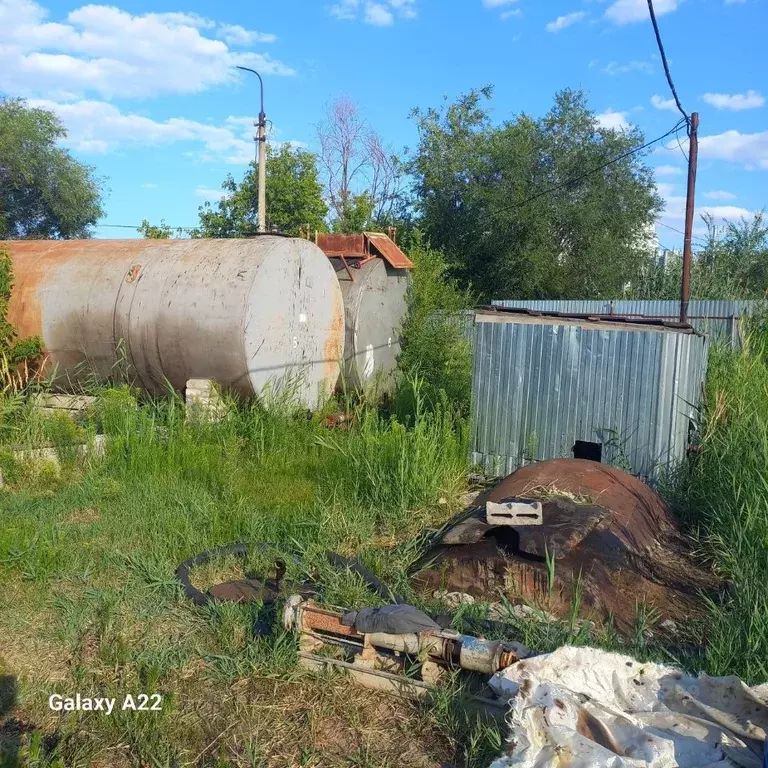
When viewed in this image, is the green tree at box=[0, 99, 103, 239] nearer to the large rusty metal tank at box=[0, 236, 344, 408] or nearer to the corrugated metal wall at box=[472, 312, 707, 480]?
the large rusty metal tank at box=[0, 236, 344, 408]

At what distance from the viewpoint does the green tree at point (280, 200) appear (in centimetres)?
2308

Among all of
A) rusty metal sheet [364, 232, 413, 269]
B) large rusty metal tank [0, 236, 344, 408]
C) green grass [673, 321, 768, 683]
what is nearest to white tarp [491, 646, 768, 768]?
green grass [673, 321, 768, 683]

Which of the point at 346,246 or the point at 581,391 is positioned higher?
the point at 346,246

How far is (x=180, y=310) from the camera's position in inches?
331

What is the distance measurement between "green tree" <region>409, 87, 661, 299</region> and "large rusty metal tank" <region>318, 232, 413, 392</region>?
8.43 m

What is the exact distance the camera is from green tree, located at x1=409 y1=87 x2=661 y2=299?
20.9 metres

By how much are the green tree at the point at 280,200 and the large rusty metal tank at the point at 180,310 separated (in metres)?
13.9

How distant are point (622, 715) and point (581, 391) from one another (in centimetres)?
443

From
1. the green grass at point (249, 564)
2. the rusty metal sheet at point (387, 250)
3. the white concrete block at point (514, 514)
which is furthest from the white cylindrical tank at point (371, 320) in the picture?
the white concrete block at point (514, 514)

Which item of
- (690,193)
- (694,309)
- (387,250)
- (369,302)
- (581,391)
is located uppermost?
(690,193)

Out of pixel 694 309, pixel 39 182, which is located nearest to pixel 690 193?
pixel 694 309

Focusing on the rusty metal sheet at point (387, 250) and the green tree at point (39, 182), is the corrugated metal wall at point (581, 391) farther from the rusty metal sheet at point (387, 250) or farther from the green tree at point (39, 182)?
the green tree at point (39, 182)

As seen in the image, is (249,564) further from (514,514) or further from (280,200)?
(280,200)

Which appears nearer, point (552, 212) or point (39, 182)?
point (552, 212)
